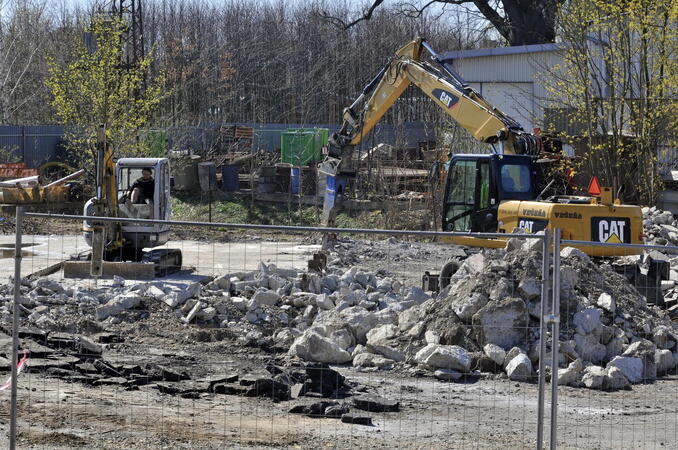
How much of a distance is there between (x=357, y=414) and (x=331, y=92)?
40.2 m

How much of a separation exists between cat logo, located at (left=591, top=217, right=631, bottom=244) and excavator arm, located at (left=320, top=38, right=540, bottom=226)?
2.71 m

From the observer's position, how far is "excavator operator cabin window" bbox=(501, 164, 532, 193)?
52.1 ft

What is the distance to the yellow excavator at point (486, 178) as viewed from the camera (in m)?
14.0

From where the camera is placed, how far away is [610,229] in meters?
14.1

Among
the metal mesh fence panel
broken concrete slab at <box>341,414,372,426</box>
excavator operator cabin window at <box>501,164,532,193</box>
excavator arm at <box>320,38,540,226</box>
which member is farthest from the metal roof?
broken concrete slab at <box>341,414,372,426</box>

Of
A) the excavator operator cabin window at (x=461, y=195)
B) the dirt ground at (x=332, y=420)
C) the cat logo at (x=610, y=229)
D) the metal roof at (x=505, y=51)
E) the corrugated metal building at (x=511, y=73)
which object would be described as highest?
the metal roof at (x=505, y=51)

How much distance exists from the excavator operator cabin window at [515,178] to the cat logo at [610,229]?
7.20 feet

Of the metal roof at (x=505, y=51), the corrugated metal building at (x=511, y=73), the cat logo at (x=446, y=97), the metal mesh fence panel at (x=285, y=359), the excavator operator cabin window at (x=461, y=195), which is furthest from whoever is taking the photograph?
the corrugated metal building at (x=511, y=73)

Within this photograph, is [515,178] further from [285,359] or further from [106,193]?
[106,193]

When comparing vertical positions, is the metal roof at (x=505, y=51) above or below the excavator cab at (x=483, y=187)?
above

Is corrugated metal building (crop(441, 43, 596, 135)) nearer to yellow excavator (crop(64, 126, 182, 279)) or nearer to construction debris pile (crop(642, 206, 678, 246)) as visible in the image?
construction debris pile (crop(642, 206, 678, 246))

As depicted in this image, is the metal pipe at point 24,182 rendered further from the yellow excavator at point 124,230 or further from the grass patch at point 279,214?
the yellow excavator at point 124,230

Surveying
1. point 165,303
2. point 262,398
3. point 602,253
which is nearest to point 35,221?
point 165,303

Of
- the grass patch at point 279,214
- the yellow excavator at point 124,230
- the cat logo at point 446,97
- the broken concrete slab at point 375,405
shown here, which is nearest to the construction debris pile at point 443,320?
the broken concrete slab at point 375,405
